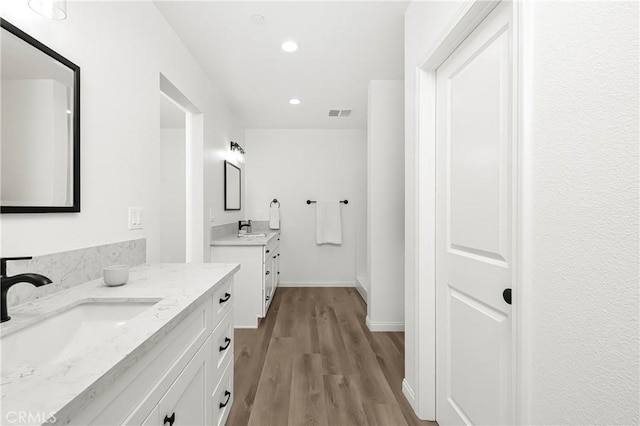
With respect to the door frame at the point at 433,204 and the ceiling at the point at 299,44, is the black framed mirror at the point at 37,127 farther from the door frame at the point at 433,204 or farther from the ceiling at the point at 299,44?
the door frame at the point at 433,204

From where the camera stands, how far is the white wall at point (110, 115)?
1.22 meters

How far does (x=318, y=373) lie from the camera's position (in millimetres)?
2299

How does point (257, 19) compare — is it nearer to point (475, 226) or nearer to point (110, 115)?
point (110, 115)

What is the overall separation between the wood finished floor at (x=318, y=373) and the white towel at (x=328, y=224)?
5.01 feet

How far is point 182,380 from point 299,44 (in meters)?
2.34

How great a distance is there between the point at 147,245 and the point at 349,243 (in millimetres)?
3547

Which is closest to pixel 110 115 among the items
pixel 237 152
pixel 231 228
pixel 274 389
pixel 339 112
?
pixel 274 389

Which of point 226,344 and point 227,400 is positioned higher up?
point 226,344

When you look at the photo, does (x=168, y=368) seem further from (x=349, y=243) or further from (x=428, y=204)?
(x=349, y=243)

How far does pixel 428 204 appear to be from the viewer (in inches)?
68.8

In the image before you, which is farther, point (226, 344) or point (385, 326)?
point (385, 326)

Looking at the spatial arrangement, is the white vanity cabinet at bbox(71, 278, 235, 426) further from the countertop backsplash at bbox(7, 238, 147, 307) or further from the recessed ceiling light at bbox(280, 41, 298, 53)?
the recessed ceiling light at bbox(280, 41, 298, 53)

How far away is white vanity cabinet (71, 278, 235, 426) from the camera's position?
70 centimetres

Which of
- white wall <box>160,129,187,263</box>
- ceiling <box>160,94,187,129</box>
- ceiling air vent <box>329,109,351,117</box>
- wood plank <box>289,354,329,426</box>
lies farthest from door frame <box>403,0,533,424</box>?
white wall <box>160,129,187,263</box>
